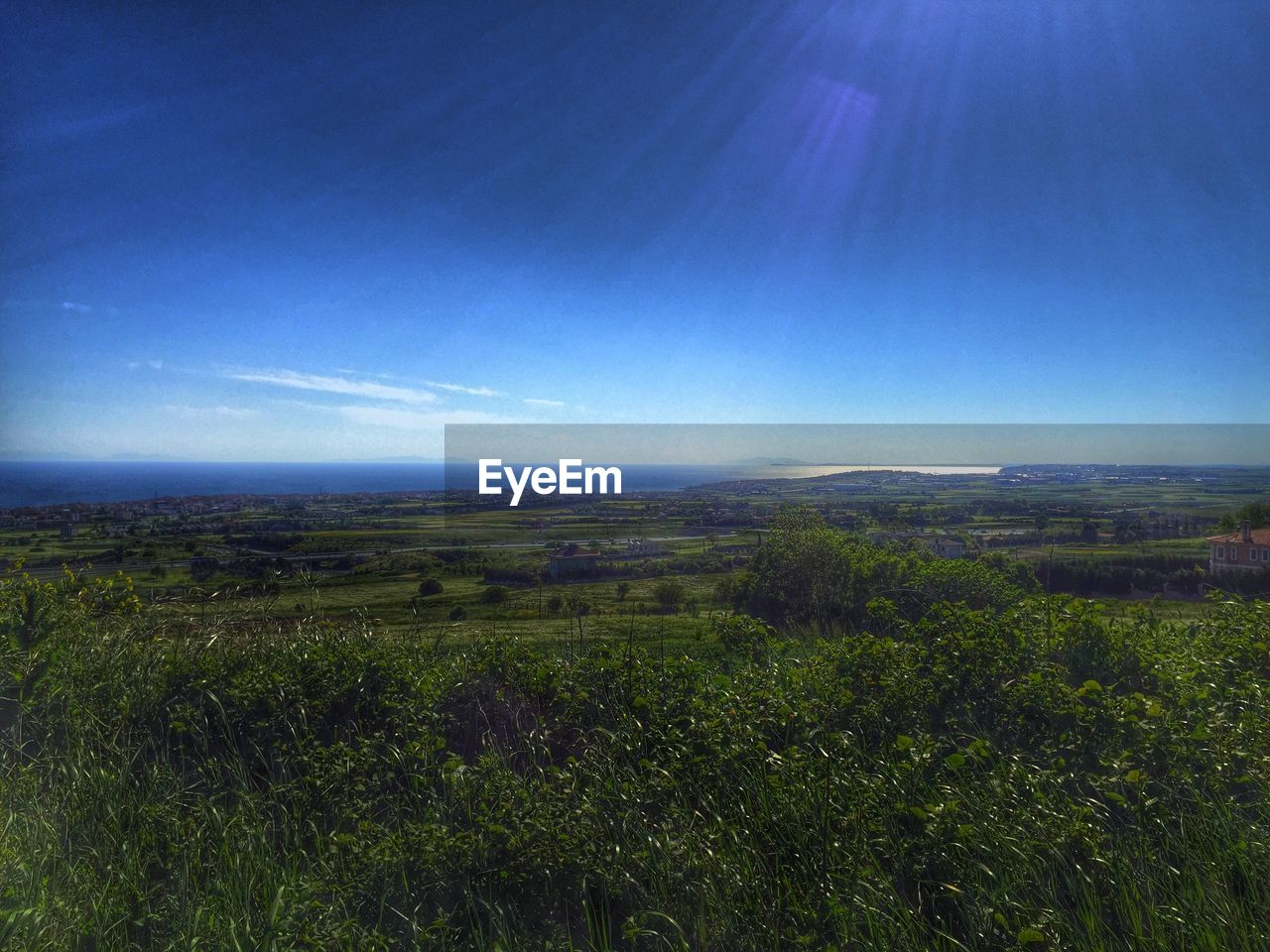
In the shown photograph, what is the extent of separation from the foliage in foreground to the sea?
3.97 m

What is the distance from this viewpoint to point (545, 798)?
2645 mm

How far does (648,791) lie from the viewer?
8.83 feet

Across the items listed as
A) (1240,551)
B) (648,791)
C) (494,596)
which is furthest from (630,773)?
(1240,551)

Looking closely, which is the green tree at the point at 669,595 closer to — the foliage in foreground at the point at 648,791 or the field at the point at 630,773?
the field at the point at 630,773

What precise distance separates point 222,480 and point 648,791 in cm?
1132

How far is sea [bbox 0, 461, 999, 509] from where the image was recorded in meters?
7.04

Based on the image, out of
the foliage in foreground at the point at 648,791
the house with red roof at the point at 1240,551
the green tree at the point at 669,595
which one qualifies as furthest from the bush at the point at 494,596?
the house with red roof at the point at 1240,551

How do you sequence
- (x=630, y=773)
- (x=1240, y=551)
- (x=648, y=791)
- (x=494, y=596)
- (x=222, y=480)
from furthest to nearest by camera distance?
(x=222, y=480), (x=494, y=596), (x=1240, y=551), (x=630, y=773), (x=648, y=791)

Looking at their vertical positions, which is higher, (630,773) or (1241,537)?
(1241,537)

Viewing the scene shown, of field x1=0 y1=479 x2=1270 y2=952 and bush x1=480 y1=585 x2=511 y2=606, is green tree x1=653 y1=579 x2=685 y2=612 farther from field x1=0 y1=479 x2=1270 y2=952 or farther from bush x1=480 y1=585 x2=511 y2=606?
bush x1=480 y1=585 x2=511 y2=606

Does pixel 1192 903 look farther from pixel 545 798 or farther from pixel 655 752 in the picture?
pixel 545 798

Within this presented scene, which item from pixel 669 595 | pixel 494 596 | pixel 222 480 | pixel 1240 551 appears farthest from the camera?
pixel 222 480

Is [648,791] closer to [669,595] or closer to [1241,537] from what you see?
[669,595]

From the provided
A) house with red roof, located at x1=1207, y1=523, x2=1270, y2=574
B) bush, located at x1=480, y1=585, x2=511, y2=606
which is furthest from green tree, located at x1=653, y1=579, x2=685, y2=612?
house with red roof, located at x1=1207, y1=523, x2=1270, y2=574
